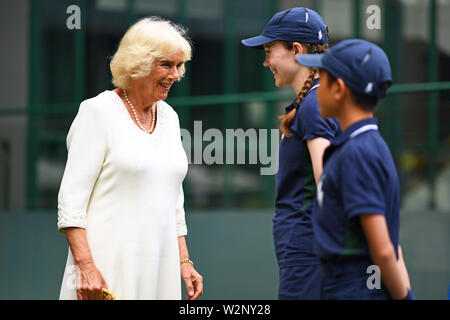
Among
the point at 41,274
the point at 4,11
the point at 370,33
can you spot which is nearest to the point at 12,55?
the point at 4,11

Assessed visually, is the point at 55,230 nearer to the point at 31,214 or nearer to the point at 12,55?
the point at 31,214

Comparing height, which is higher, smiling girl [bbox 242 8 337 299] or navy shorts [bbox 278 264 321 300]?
smiling girl [bbox 242 8 337 299]

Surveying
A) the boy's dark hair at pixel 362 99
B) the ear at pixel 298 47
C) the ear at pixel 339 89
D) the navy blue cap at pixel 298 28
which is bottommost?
the boy's dark hair at pixel 362 99

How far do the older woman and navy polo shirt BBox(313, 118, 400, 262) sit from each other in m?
0.83

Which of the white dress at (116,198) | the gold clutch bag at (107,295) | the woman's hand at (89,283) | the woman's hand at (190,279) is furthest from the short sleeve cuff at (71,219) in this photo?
the woman's hand at (190,279)

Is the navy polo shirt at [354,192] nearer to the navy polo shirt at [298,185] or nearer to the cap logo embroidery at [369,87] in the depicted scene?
the cap logo embroidery at [369,87]

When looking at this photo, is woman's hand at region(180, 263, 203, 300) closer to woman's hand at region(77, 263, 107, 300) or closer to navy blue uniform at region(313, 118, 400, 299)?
woman's hand at region(77, 263, 107, 300)

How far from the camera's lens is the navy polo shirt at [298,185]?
8.91 feet

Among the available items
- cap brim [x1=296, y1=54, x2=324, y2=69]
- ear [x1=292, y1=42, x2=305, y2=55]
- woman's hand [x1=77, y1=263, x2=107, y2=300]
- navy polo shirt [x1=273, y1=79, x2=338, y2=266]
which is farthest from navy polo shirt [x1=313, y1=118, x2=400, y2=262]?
woman's hand [x1=77, y1=263, x2=107, y2=300]

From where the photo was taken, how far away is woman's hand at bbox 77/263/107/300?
9.19 ft

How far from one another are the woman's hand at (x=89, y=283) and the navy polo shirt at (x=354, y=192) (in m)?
0.92

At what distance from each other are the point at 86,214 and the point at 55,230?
481cm

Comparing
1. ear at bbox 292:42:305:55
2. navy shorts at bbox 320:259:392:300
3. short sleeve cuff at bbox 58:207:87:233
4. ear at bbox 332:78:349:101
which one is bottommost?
navy shorts at bbox 320:259:392:300
